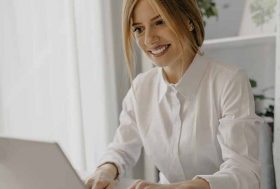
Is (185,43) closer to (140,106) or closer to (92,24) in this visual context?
(140,106)

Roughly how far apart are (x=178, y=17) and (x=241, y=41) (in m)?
0.79

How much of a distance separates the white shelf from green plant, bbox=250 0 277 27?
9 centimetres

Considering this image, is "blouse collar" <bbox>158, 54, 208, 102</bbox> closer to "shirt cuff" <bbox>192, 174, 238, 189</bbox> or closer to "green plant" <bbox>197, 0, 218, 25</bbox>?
"shirt cuff" <bbox>192, 174, 238, 189</bbox>

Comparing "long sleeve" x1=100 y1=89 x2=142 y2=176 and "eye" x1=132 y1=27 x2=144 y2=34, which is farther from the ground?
"eye" x1=132 y1=27 x2=144 y2=34

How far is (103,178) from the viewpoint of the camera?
109cm

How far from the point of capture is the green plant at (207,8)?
5.70 ft

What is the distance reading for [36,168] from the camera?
31.0 inches

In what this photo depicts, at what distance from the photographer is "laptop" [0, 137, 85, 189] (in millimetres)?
727

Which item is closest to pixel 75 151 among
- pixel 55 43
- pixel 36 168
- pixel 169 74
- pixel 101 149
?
pixel 101 149

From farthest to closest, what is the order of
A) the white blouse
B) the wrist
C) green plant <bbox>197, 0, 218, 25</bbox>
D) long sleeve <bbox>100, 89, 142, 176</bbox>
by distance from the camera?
green plant <bbox>197, 0, 218, 25</bbox> → long sleeve <bbox>100, 89, 142, 176</bbox> → the wrist → the white blouse

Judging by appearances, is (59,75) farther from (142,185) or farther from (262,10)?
(262,10)

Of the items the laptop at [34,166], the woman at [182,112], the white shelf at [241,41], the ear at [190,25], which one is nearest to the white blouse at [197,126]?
the woman at [182,112]

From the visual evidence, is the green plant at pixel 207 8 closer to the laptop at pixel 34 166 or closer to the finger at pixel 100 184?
the finger at pixel 100 184

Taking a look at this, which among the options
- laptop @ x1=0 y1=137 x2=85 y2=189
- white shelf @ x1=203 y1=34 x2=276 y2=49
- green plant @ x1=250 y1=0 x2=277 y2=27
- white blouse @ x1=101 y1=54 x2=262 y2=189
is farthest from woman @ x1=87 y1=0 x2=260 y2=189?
green plant @ x1=250 y1=0 x2=277 y2=27
